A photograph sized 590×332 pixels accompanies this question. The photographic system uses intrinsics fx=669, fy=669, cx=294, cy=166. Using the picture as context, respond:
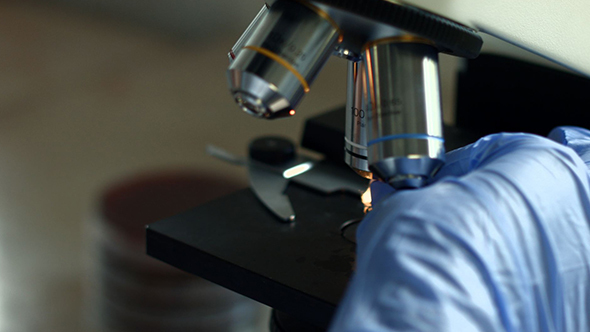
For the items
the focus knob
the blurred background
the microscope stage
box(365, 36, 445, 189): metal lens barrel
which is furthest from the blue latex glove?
the blurred background

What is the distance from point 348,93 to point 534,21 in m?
0.16

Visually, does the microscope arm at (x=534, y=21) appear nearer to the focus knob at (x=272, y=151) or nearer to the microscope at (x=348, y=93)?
the microscope at (x=348, y=93)

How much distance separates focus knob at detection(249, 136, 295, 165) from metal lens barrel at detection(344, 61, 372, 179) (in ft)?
1.12

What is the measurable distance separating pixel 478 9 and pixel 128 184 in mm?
1117

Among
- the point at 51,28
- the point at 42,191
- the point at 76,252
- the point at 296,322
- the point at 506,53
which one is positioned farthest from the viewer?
the point at 51,28

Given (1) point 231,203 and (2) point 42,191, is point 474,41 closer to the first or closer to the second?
(1) point 231,203

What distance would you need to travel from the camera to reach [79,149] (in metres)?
2.46

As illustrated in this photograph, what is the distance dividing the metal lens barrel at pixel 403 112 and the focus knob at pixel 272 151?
1.38ft

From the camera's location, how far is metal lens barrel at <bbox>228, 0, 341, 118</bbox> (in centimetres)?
46

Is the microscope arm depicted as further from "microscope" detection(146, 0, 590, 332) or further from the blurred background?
the blurred background

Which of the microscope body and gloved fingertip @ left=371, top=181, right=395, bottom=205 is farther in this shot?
gloved fingertip @ left=371, top=181, right=395, bottom=205

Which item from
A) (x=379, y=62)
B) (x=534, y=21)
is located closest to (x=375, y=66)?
(x=379, y=62)

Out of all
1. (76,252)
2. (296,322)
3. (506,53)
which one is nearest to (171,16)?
(76,252)

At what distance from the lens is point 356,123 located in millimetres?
550
